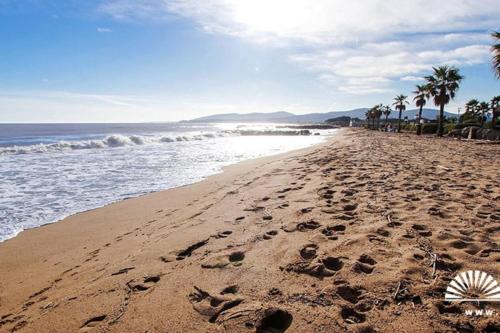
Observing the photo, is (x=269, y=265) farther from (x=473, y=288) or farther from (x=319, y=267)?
(x=473, y=288)

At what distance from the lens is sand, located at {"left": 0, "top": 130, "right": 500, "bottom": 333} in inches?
96.8

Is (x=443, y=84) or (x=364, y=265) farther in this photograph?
(x=443, y=84)

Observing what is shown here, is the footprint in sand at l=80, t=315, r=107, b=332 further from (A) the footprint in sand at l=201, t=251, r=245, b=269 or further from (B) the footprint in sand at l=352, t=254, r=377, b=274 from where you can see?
(B) the footprint in sand at l=352, t=254, r=377, b=274

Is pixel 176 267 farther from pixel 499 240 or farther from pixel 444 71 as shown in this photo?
pixel 444 71

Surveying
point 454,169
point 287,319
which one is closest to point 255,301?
point 287,319

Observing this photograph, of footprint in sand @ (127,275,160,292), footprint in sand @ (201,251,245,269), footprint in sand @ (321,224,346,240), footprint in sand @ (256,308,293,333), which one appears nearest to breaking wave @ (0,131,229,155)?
footprint in sand @ (127,275,160,292)

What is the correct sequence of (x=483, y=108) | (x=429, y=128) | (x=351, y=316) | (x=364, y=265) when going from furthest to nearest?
(x=483, y=108)
(x=429, y=128)
(x=364, y=265)
(x=351, y=316)

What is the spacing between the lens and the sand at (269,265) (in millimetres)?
2459

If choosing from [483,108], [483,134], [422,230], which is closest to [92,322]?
[422,230]

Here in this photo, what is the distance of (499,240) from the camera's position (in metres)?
3.58

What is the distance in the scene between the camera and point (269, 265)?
129 inches

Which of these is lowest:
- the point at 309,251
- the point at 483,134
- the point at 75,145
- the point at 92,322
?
the point at 75,145

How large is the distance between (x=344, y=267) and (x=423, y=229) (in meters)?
1.57

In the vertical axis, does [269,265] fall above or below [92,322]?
above
